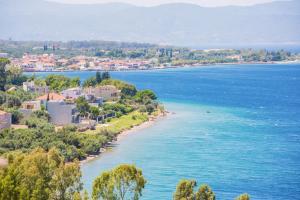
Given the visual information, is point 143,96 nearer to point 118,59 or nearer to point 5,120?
point 5,120

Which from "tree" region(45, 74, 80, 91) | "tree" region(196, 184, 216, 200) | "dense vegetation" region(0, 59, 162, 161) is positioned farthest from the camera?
"tree" region(45, 74, 80, 91)

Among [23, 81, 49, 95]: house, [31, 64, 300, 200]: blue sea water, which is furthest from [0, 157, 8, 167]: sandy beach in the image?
[23, 81, 49, 95]: house

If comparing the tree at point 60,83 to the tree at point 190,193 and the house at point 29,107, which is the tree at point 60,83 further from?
the tree at point 190,193

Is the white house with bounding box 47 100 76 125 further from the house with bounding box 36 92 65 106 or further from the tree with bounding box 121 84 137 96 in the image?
the tree with bounding box 121 84 137 96

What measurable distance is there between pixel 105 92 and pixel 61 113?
10.4 metres

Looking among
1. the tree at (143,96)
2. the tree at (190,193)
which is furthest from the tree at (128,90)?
the tree at (190,193)

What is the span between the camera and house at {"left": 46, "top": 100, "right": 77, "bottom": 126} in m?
35.2

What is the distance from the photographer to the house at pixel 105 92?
4542 cm

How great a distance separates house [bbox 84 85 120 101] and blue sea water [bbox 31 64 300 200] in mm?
3534

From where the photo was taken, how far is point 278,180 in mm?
25078

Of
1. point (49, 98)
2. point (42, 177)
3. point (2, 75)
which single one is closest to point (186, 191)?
point (42, 177)

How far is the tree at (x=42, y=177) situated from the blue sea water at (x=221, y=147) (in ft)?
18.0

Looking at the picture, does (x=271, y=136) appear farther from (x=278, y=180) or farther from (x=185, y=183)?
(x=185, y=183)

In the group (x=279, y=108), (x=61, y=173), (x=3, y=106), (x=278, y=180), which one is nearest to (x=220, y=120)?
(x=279, y=108)
